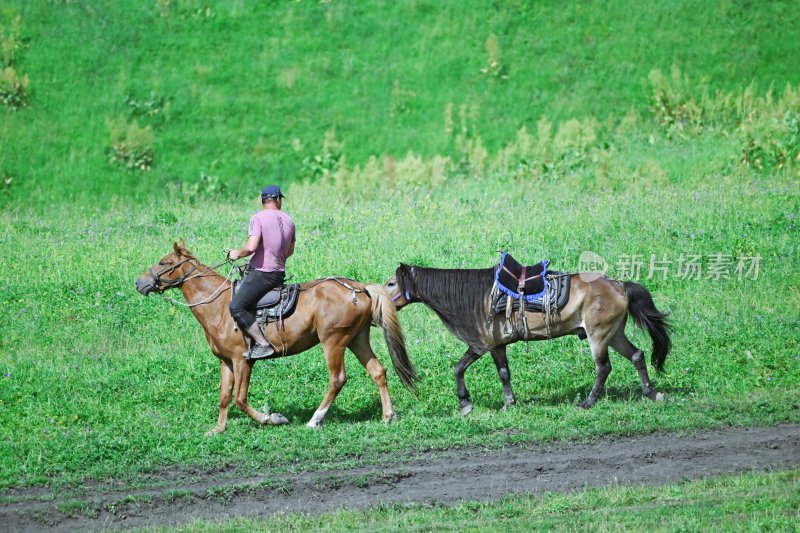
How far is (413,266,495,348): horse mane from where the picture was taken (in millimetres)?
12484

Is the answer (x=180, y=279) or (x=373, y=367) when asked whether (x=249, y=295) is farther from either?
(x=373, y=367)

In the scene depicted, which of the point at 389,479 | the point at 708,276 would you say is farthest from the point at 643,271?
the point at 389,479

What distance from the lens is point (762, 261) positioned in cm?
1686

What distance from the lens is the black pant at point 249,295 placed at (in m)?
11.6

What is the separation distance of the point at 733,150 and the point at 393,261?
9182 mm

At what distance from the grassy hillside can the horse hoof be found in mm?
12051

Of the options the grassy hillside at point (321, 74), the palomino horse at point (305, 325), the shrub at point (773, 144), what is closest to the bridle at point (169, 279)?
the palomino horse at point (305, 325)

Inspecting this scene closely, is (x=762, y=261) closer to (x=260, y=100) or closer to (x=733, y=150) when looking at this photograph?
(x=733, y=150)

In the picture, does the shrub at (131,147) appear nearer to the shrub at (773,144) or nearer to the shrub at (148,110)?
the shrub at (148,110)

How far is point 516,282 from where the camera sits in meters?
12.4

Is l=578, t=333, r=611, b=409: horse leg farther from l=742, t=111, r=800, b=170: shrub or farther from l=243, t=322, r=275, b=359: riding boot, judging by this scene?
l=742, t=111, r=800, b=170: shrub

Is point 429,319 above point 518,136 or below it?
below

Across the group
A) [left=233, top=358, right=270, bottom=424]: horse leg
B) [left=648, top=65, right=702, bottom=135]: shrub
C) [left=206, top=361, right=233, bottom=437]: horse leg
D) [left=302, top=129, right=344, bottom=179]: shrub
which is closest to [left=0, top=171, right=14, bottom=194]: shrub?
[left=302, top=129, right=344, bottom=179]: shrub

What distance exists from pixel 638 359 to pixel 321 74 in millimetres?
15363
